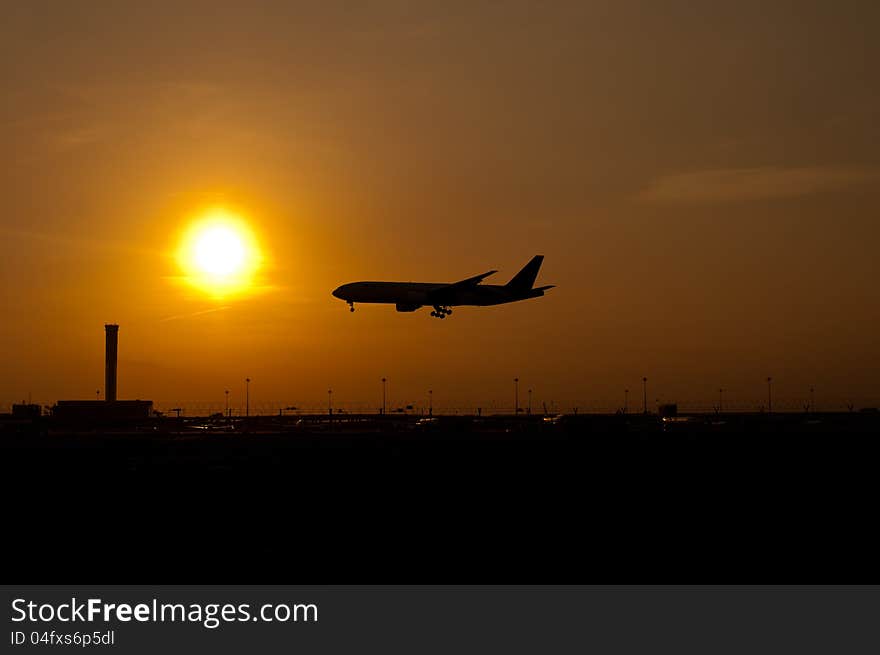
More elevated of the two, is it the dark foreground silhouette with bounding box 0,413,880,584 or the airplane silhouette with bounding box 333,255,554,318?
the airplane silhouette with bounding box 333,255,554,318

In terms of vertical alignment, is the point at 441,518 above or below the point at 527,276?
below

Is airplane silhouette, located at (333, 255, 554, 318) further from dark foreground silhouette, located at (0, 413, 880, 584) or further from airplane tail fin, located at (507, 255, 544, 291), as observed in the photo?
dark foreground silhouette, located at (0, 413, 880, 584)

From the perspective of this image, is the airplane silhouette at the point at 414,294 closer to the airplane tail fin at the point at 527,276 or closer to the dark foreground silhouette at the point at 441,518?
the airplane tail fin at the point at 527,276

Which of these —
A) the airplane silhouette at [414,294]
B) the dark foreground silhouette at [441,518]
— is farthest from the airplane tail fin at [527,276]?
the dark foreground silhouette at [441,518]

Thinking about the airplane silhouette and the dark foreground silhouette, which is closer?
the dark foreground silhouette

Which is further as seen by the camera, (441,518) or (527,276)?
(527,276)

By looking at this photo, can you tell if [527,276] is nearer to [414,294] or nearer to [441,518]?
[414,294]

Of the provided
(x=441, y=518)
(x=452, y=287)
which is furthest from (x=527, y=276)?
(x=441, y=518)

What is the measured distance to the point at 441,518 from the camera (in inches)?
2099

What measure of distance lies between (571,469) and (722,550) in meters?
35.7

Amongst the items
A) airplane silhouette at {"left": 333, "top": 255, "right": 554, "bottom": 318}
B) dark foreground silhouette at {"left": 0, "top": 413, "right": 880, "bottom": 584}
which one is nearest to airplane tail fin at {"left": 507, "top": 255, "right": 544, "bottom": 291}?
airplane silhouette at {"left": 333, "top": 255, "right": 554, "bottom": 318}

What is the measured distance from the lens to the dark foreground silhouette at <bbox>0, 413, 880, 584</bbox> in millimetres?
41562
